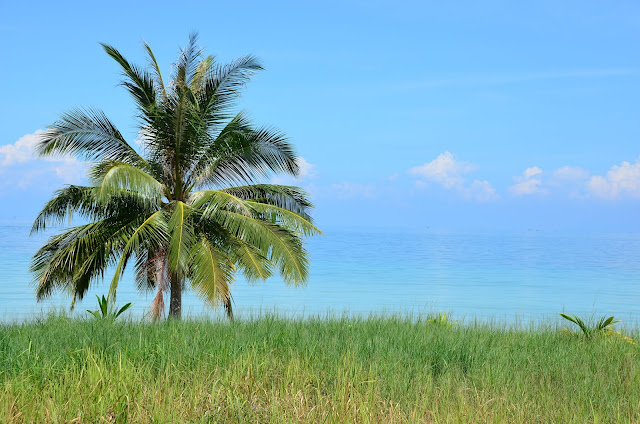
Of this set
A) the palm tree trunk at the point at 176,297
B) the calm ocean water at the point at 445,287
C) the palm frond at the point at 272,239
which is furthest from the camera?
the calm ocean water at the point at 445,287

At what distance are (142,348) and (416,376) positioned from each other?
330 centimetres

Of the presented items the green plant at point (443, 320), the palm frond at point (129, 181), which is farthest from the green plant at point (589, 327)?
the palm frond at point (129, 181)

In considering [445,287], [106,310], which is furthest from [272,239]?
[445,287]

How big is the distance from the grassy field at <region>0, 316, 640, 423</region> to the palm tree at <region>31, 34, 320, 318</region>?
3.23 metres

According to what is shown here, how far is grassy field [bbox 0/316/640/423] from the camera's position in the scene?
17.4 ft

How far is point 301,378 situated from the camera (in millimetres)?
6160

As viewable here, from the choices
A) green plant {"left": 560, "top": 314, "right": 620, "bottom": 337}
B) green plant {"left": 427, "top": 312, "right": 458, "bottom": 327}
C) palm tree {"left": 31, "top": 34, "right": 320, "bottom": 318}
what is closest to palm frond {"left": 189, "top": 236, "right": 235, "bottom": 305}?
palm tree {"left": 31, "top": 34, "right": 320, "bottom": 318}

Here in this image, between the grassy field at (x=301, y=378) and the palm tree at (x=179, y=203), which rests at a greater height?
the palm tree at (x=179, y=203)

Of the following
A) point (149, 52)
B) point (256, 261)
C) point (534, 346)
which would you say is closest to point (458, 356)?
point (534, 346)

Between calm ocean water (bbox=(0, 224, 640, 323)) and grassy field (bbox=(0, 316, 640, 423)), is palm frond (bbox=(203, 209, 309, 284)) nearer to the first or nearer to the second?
calm ocean water (bbox=(0, 224, 640, 323))

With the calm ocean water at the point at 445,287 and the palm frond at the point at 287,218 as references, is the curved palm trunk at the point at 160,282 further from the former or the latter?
the palm frond at the point at 287,218

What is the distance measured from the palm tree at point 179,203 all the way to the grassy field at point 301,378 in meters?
3.23

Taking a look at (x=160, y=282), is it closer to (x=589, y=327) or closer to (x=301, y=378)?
→ (x=301, y=378)

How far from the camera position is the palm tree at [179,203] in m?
11.8
